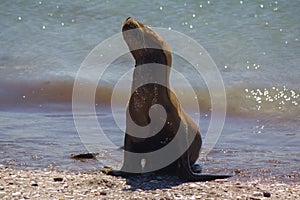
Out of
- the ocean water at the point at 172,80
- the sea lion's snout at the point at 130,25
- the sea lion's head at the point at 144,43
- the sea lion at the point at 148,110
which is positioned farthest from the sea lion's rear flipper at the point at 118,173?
the sea lion's snout at the point at 130,25

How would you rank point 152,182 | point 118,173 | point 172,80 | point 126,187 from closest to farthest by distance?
1. point 126,187
2. point 152,182
3. point 118,173
4. point 172,80

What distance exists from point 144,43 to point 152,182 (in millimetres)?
1184

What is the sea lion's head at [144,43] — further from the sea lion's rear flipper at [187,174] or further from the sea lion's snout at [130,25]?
the sea lion's rear flipper at [187,174]

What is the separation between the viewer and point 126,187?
5180 millimetres

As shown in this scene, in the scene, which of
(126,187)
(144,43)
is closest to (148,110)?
(144,43)

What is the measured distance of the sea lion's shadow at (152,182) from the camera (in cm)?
520

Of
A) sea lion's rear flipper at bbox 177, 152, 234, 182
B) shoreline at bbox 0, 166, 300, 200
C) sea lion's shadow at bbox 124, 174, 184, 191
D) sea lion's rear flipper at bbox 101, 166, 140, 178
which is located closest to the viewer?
shoreline at bbox 0, 166, 300, 200

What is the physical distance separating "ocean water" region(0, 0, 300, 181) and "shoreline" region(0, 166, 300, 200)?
500mm

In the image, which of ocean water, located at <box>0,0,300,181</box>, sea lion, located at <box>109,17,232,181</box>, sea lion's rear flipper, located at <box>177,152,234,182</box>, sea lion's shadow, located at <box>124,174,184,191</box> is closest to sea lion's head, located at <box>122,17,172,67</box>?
sea lion, located at <box>109,17,232,181</box>

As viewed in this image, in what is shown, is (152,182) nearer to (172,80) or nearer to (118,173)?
(118,173)

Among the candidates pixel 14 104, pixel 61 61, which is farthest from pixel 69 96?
pixel 61 61

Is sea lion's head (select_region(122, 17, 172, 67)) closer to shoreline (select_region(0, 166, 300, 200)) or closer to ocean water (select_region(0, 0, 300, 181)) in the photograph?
shoreline (select_region(0, 166, 300, 200))

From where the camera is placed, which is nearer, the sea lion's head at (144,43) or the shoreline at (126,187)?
the shoreline at (126,187)

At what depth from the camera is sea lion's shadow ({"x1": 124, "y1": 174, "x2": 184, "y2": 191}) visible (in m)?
5.20
